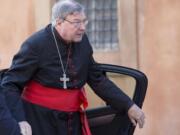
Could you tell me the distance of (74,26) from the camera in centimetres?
571

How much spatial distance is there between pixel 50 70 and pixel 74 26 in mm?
371

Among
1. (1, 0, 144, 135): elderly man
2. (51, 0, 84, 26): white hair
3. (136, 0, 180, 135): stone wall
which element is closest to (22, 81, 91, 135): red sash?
(1, 0, 144, 135): elderly man

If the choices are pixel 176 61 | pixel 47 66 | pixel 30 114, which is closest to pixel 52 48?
pixel 47 66

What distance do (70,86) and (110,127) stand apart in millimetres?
526

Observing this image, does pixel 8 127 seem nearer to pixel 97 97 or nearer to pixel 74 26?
pixel 74 26

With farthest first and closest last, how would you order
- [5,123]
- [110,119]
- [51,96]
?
1. [110,119]
2. [51,96]
3. [5,123]

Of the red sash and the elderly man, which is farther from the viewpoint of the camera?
the red sash

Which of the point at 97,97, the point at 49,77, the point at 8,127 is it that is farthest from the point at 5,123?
the point at 97,97

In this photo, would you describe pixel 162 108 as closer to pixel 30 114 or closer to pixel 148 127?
pixel 148 127

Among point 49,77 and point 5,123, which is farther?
point 49,77

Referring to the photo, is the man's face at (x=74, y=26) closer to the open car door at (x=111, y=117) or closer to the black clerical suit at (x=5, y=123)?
the open car door at (x=111, y=117)

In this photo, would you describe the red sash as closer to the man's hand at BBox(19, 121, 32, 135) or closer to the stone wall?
the man's hand at BBox(19, 121, 32, 135)

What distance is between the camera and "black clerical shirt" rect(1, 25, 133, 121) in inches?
223

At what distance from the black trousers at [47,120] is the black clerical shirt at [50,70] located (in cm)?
20
